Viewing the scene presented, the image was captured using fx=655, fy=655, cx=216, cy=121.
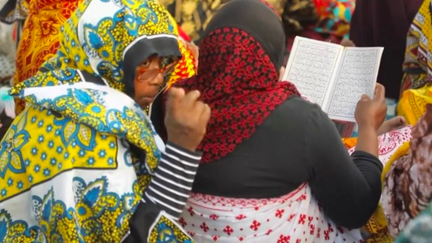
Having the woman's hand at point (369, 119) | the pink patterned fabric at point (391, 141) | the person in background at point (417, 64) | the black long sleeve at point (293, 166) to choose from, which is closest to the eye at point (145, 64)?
the black long sleeve at point (293, 166)

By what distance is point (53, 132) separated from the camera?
143 centimetres

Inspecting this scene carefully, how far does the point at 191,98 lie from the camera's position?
4.48ft

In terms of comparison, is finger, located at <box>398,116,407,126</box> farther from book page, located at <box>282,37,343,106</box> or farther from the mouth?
the mouth

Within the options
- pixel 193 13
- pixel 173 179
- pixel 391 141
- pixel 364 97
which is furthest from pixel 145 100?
pixel 193 13

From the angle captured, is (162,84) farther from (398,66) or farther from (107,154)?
(398,66)

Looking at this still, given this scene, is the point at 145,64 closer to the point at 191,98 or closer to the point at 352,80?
the point at 191,98

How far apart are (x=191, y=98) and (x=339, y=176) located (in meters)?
0.37

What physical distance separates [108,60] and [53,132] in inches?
8.0

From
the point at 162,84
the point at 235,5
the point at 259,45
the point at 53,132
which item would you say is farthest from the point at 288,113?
the point at 53,132

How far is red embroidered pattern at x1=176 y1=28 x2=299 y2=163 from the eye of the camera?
1.38 metres

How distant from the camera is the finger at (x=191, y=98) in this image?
1361 millimetres

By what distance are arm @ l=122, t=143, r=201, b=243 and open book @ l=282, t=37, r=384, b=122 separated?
0.62m

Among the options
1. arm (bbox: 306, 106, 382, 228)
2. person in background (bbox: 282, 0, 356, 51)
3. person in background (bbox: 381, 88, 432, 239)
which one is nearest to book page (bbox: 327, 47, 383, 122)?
arm (bbox: 306, 106, 382, 228)

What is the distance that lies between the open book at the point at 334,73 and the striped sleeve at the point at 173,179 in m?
0.61
